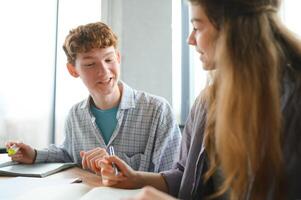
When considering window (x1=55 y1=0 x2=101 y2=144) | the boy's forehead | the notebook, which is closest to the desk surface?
the notebook

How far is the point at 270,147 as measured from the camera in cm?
70

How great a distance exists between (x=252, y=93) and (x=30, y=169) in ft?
2.90

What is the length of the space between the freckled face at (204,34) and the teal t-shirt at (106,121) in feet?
2.20

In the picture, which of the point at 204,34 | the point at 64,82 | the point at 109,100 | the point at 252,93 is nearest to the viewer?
the point at 252,93

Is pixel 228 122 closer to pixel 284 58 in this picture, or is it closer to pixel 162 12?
pixel 284 58

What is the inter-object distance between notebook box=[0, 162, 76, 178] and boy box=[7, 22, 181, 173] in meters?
0.06

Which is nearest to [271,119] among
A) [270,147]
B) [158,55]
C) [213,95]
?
[270,147]

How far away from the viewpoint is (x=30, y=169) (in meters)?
1.28

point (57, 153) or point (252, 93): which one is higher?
point (252, 93)

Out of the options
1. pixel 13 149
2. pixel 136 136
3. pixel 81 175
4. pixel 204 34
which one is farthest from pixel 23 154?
pixel 204 34

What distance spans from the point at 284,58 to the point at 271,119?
138 millimetres

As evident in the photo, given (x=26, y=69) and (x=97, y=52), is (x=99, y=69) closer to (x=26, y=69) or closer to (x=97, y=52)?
(x=97, y=52)

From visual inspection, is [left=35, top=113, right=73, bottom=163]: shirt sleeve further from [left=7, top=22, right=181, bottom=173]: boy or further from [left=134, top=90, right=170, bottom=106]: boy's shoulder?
[left=134, top=90, right=170, bottom=106]: boy's shoulder

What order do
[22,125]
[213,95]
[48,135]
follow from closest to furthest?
[213,95], [22,125], [48,135]
